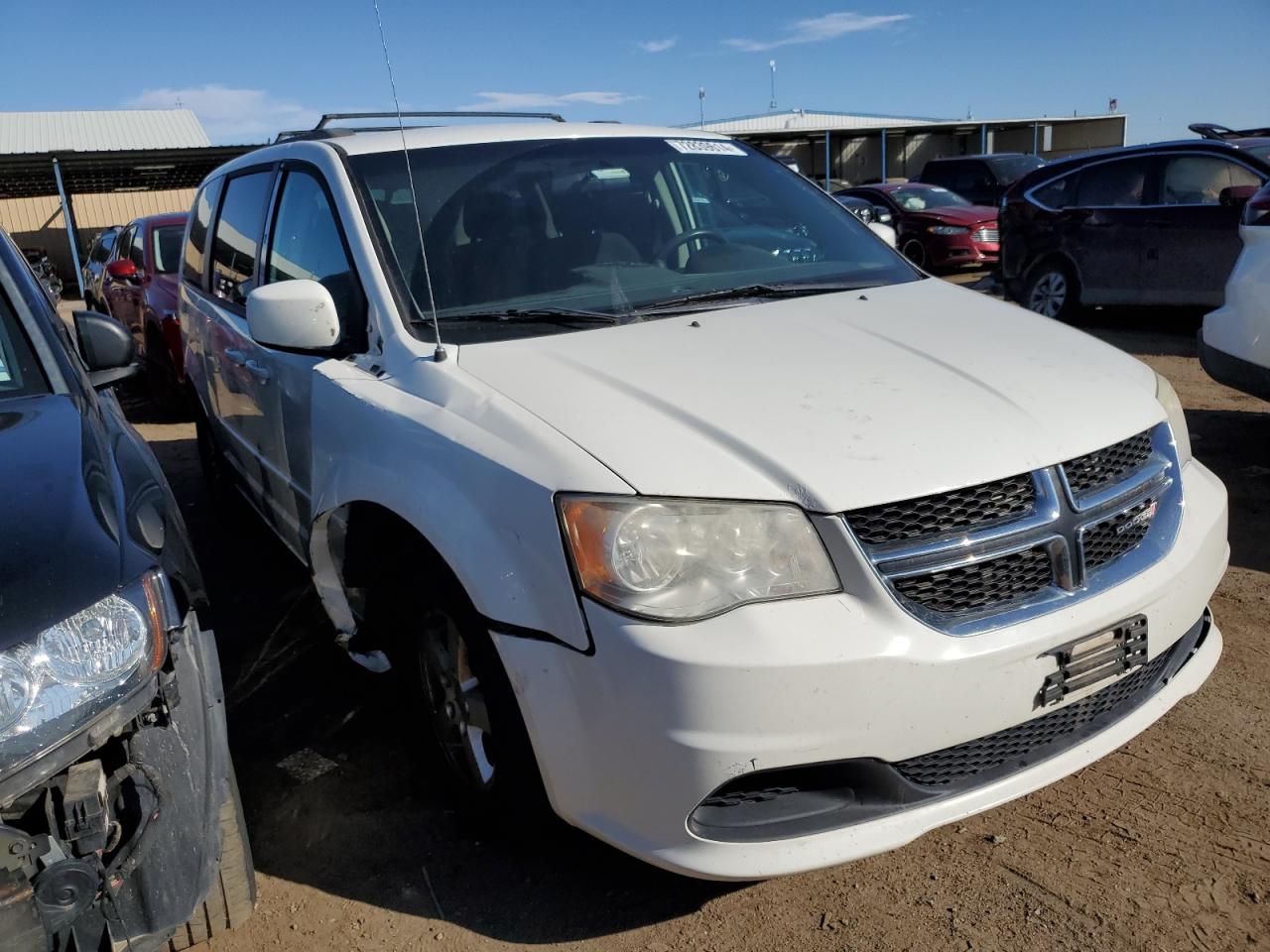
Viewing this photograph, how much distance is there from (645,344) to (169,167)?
28320 mm

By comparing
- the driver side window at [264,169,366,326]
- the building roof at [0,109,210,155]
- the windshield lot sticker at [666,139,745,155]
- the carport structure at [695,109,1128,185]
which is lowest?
the carport structure at [695,109,1128,185]

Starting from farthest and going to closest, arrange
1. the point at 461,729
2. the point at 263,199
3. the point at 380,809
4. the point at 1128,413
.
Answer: the point at 263,199 < the point at 380,809 < the point at 461,729 < the point at 1128,413

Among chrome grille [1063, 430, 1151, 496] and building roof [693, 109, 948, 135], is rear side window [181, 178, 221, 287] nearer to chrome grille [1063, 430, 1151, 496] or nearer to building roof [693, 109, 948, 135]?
chrome grille [1063, 430, 1151, 496]

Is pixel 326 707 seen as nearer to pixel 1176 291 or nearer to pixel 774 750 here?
pixel 774 750

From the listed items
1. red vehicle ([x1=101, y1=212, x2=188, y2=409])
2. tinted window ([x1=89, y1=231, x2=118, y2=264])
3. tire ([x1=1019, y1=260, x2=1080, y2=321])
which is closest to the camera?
red vehicle ([x1=101, y1=212, x2=188, y2=409])

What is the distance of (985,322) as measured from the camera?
9.48 feet

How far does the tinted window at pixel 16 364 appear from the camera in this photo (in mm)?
2537

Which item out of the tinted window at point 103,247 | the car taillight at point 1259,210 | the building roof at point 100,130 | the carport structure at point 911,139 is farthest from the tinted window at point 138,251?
the carport structure at point 911,139

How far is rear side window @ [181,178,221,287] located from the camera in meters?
4.73

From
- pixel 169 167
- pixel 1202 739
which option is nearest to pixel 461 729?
pixel 1202 739

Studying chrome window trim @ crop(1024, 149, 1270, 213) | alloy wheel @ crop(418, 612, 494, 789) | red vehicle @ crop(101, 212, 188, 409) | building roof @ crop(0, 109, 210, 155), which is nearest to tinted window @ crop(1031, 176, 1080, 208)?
chrome window trim @ crop(1024, 149, 1270, 213)

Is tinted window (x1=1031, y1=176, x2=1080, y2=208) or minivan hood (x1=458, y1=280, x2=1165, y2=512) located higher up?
minivan hood (x1=458, y1=280, x2=1165, y2=512)

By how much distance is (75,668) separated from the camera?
165 cm

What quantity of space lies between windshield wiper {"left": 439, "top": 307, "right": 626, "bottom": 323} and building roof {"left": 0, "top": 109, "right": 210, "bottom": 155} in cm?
3295
